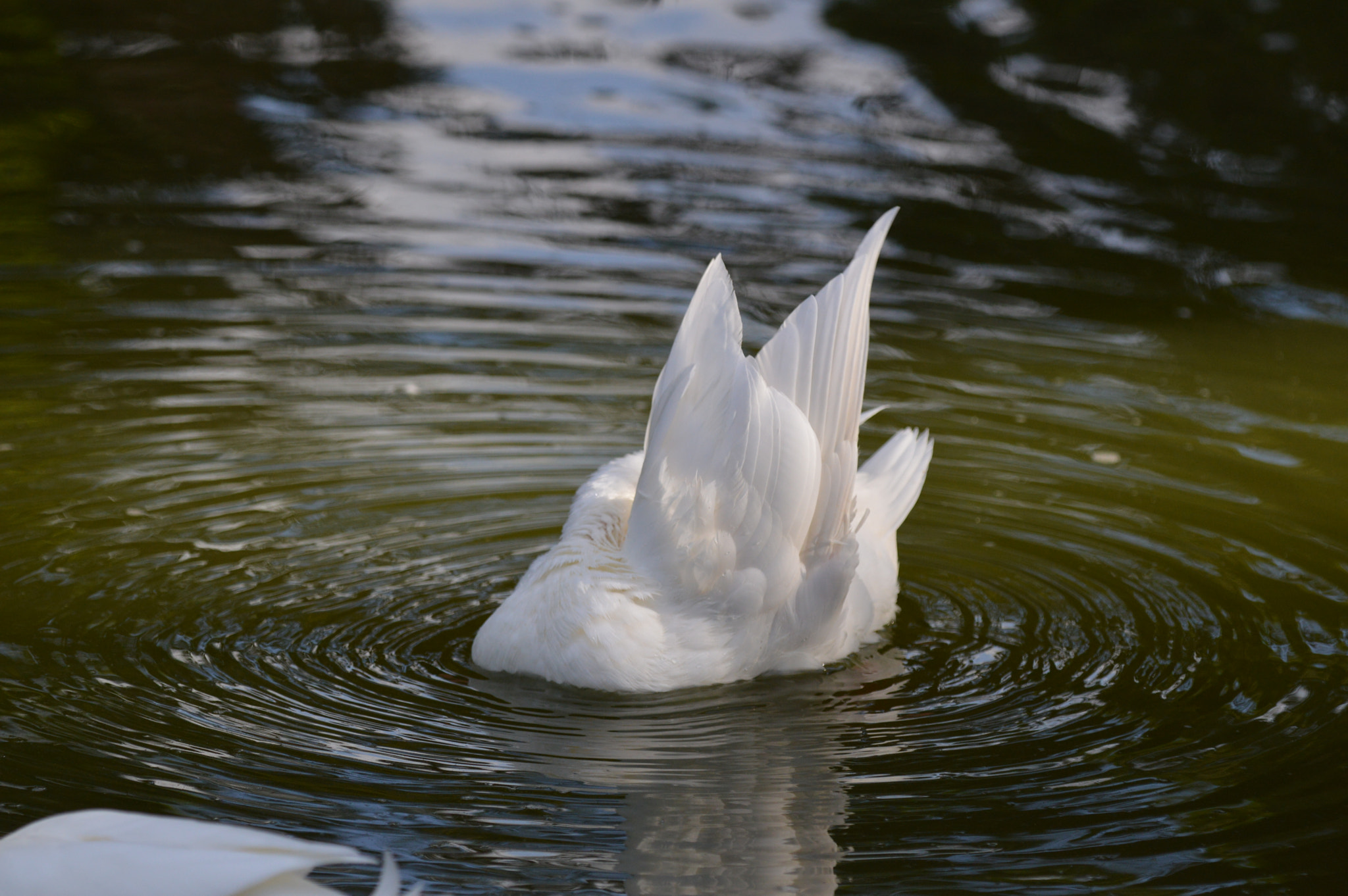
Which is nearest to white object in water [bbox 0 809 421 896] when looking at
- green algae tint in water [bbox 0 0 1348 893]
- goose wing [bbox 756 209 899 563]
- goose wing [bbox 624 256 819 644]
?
green algae tint in water [bbox 0 0 1348 893]

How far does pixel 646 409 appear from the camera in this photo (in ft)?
22.2

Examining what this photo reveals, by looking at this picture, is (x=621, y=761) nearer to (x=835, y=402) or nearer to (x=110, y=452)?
(x=835, y=402)

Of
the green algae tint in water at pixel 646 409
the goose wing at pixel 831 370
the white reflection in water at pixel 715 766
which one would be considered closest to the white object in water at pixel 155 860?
the green algae tint in water at pixel 646 409

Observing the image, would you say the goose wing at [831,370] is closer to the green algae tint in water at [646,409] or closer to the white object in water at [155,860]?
the green algae tint in water at [646,409]

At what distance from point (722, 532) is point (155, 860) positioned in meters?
1.89

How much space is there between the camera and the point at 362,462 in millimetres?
6148

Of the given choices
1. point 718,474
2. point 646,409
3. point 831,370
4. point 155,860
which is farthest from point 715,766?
point 646,409

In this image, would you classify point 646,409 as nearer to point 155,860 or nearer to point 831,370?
point 831,370

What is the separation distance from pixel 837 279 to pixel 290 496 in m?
2.28

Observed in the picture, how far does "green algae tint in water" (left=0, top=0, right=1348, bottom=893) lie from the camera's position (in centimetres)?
392

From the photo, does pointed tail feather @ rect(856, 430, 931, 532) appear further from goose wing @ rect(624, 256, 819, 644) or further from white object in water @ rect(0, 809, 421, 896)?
white object in water @ rect(0, 809, 421, 896)

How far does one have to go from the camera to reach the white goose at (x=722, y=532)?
434 centimetres

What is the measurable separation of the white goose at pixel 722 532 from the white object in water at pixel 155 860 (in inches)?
58.5

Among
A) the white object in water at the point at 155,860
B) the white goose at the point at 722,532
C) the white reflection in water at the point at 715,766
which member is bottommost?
the white reflection in water at the point at 715,766
